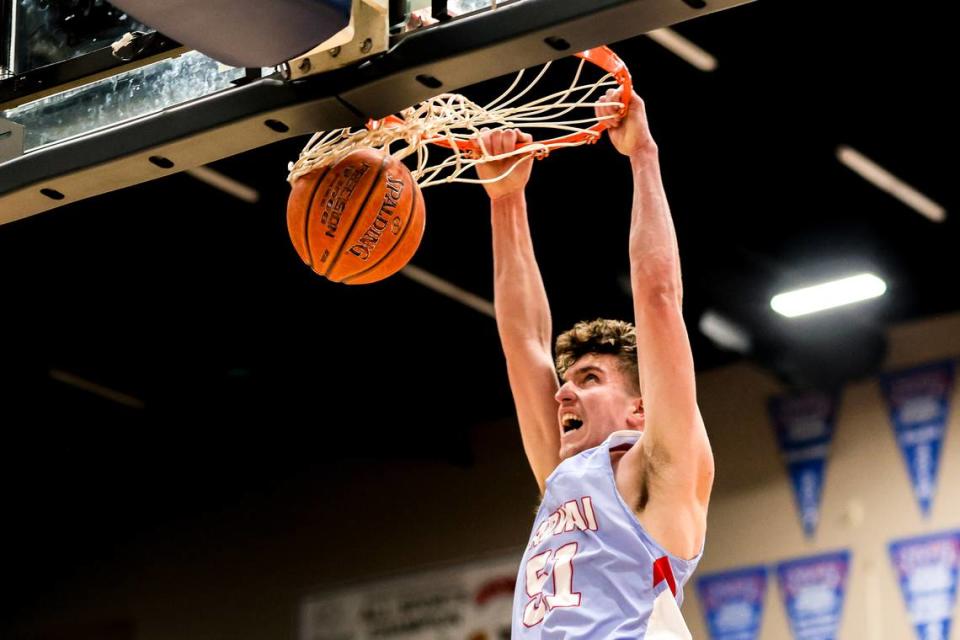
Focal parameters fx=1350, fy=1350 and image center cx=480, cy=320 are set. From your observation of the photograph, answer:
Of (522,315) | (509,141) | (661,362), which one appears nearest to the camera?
(661,362)

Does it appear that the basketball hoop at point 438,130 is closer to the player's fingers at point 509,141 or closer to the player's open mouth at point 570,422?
the player's fingers at point 509,141

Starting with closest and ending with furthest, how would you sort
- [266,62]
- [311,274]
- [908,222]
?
[266,62] → [908,222] → [311,274]

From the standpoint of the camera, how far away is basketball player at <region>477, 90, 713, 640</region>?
111 inches

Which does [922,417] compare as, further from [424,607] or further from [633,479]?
[633,479]

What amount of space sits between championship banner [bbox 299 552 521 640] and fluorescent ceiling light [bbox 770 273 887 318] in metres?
2.33

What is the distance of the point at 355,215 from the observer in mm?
2857

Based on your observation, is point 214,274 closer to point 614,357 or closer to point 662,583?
point 614,357

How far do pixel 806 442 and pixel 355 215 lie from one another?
207 inches

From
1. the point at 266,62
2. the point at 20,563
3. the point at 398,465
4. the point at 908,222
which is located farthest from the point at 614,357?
the point at 20,563

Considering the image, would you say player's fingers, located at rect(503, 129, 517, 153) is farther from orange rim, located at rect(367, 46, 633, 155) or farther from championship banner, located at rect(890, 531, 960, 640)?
championship banner, located at rect(890, 531, 960, 640)

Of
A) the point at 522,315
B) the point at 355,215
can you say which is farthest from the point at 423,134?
the point at 522,315

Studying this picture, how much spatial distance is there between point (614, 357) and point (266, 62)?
125 cm

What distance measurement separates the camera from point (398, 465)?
9.41m

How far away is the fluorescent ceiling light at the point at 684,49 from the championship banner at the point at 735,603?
312 cm
